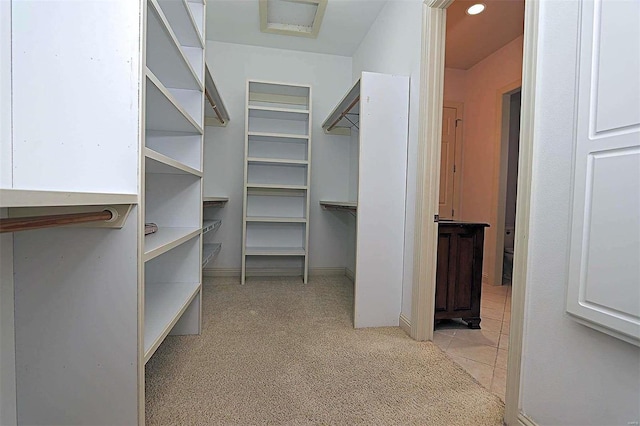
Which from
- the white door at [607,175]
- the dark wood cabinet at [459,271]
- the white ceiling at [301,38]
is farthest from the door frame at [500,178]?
the white door at [607,175]

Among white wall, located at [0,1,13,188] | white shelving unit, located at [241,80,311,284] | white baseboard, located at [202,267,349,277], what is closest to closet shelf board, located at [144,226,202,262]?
white wall, located at [0,1,13,188]

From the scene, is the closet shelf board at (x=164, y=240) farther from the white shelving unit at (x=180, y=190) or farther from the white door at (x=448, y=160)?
the white door at (x=448, y=160)

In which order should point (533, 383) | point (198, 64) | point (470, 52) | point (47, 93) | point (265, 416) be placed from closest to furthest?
point (47, 93), point (533, 383), point (265, 416), point (198, 64), point (470, 52)

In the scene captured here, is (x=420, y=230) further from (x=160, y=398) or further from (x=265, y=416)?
(x=160, y=398)

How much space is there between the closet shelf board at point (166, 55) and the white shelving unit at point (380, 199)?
1109 millimetres

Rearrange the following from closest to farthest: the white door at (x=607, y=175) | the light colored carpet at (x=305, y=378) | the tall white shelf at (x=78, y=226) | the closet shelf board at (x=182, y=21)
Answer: the white door at (x=607, y=175) → the tall white shelf at (x=78, y=226) → the light colored carpet at (x=305, y=378) → the closet shelf board at (x=182, y=21)

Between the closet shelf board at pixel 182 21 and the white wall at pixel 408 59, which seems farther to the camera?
the white wall at pixel 408 59

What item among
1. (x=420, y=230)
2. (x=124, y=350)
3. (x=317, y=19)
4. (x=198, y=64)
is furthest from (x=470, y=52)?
(x=124, y=350)

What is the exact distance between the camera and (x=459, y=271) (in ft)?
7.38

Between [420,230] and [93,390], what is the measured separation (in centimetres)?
175

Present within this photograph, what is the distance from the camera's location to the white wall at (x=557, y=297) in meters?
0.91

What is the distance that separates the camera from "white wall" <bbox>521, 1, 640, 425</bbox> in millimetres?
911

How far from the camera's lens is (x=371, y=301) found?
2180mm

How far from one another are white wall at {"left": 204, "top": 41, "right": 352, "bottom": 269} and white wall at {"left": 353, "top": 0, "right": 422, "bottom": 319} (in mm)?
1013
